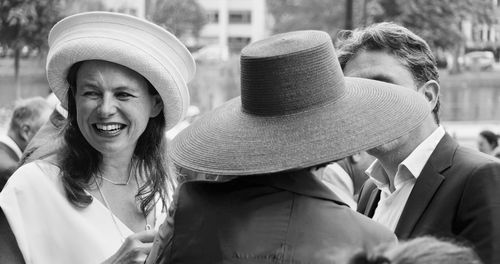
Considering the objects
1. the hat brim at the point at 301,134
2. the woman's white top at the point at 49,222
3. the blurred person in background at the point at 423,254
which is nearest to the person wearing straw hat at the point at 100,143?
the woman's white top at the point at 49,222

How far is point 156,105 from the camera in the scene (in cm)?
307

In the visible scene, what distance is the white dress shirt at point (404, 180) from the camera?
2.73 meters

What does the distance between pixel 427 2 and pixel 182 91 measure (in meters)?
25.2

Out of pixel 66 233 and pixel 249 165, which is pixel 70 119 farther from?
pixel 249 165

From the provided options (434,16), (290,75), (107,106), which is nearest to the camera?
(290,75)

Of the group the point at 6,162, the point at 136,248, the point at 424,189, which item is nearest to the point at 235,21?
the point at 6,162

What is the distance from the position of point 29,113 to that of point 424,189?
15.4 ft

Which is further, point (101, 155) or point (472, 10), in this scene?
point (472, 10)

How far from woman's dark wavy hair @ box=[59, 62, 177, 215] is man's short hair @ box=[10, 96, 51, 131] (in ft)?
11.9

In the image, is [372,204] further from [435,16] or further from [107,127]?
[435,16]

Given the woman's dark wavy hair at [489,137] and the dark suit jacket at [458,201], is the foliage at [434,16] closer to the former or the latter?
the woman's dark wavy hair at [489,137]

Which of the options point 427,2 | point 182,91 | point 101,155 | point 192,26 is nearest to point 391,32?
point 182,91

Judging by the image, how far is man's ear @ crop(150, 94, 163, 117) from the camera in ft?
9.98

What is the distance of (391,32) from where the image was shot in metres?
3.05
